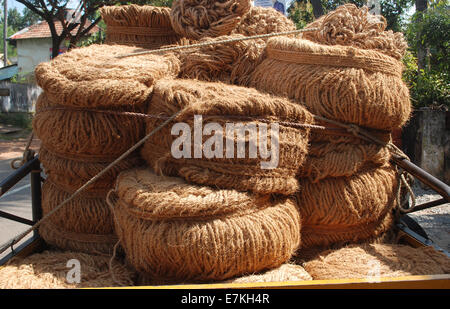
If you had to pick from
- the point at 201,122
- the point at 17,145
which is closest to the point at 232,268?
the point at 201,122

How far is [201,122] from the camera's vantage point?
171cm

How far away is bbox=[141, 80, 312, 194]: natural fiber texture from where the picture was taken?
5.62ft

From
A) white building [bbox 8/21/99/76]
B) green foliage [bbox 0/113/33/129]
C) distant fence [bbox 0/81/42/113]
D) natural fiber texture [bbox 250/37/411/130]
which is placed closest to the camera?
natural fiber texture [bbox 250/37/411/130]

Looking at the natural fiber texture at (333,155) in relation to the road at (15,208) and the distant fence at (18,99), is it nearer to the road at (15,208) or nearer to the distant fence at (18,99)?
the road at (15,208)

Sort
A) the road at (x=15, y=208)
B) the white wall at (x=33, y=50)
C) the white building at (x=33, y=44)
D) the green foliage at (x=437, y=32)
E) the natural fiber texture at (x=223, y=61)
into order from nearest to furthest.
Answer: the natural fiber texture at (x=223, y=61) → the road at (x=15, y=208) → the green foliage at (x=437, y=32) → the white building at (x=33, y=44) → the white wall at (x=33, y=50)

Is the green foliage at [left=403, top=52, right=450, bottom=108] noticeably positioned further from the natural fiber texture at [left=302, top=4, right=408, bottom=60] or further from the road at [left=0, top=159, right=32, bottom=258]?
the road at [left=0, top=159, right=32, bottom=258]

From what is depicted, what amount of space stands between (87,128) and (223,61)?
0.80 meters

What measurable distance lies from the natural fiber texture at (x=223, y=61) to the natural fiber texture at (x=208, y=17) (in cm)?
15

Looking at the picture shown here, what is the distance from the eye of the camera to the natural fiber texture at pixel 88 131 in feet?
6.24

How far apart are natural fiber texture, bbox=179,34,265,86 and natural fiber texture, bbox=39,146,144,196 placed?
56 cm

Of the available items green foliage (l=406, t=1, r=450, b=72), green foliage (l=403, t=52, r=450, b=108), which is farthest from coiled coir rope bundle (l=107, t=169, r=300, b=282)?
green foliage (l=406, t=1, r=450, b=72)

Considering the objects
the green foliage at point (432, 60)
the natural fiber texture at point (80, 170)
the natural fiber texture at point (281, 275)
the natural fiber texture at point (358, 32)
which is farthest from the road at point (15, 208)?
the green foliage at point (432, 60)

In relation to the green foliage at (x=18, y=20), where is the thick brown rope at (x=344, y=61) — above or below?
below

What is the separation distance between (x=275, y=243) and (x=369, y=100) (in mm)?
807
